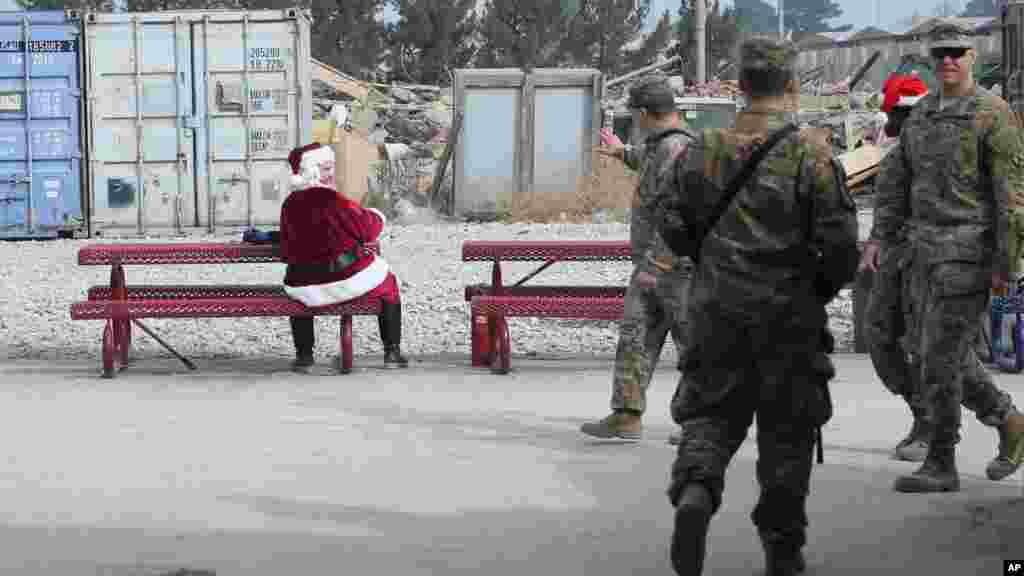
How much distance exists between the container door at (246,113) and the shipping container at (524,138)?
4929mm

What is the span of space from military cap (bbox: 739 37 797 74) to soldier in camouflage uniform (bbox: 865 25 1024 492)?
1.60 meters

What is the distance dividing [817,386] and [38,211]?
2080cm

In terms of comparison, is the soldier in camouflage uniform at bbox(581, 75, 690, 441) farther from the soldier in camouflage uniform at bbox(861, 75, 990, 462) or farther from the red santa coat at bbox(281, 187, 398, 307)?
the red santa coat at bbox(281, 187, 398, 307)

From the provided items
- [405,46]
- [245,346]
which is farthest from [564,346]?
[405,46]

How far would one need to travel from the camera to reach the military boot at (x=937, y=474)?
7684 mm

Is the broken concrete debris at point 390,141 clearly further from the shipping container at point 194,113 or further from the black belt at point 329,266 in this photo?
the black belt at point 329,266

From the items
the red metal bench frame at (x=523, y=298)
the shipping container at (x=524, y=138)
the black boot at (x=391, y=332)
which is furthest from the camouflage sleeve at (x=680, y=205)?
the shipping container at (x=524, y=138)

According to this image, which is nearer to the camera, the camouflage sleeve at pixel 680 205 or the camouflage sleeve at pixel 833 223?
the camouflage sleeve at pixel 833 223

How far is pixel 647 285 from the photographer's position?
9156 millimetres

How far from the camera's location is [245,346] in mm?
14203

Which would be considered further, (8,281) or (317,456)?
(8,281)

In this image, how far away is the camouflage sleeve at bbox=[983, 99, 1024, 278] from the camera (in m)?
7.49

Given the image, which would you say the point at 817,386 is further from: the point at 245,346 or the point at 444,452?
the point at 245,346

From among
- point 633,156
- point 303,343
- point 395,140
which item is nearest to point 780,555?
point 633,156
